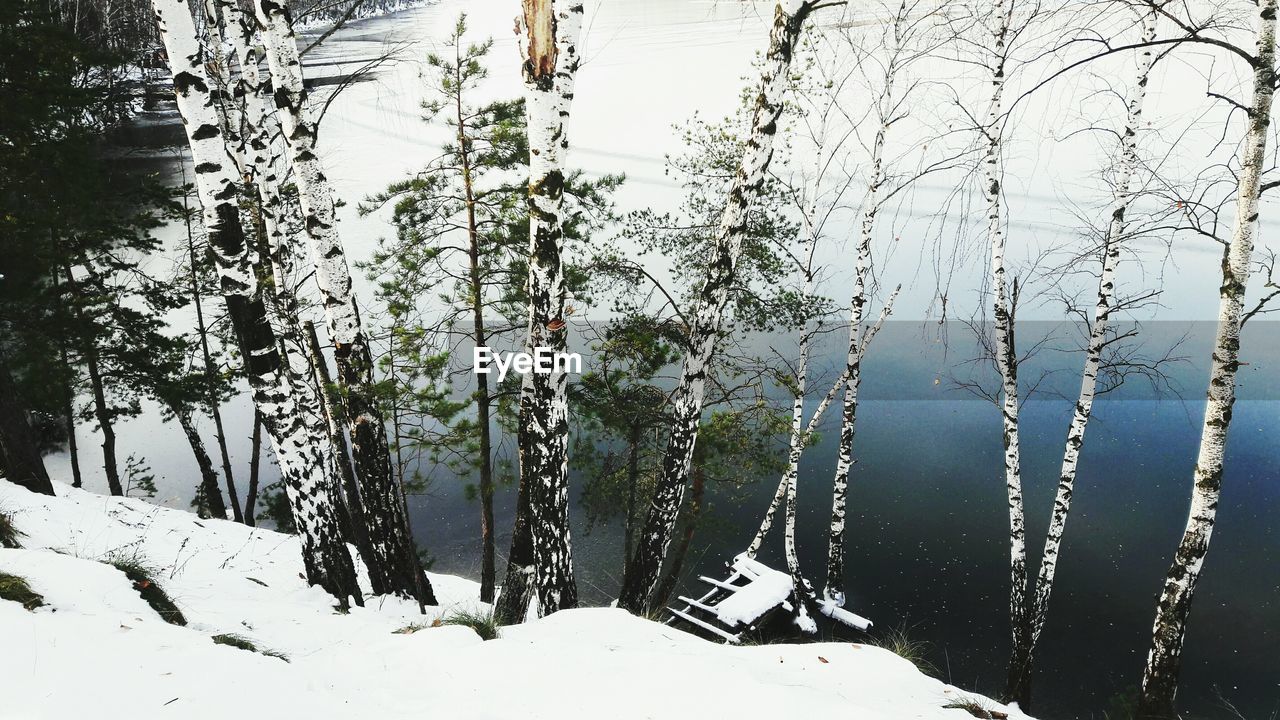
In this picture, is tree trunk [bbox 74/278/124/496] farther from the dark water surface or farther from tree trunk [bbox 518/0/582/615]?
tree trunk [bbox 518/0/582/615]

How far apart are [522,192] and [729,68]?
11.0 meters

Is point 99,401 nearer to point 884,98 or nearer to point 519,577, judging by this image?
point 519,577

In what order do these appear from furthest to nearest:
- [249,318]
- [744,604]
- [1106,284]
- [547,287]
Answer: [744,604], [1106,284], [249,318], [547,287]

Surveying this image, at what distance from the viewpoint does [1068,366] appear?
69.1 feet

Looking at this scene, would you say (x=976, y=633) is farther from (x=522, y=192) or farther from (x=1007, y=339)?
(x=522, y=192)

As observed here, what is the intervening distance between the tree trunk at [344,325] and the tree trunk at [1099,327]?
743 centimetres

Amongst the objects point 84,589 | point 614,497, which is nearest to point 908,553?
point 614,497

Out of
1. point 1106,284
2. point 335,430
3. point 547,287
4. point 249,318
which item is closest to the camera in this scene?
point 547,287

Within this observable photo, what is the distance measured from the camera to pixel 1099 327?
7066 millimetres

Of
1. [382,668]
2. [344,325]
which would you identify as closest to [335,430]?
[344,325]

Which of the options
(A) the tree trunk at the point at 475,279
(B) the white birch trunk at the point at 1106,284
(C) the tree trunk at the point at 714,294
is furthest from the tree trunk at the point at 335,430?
(B) the white birch trunk at the point at 1106,284

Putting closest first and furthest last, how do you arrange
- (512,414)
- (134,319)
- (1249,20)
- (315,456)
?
(1249,20), (315,456), (512,414), (134,319)

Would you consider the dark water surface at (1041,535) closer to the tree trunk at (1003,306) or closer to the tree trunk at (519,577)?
the tree trunk at (1003,306)

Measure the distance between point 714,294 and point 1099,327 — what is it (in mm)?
5062
